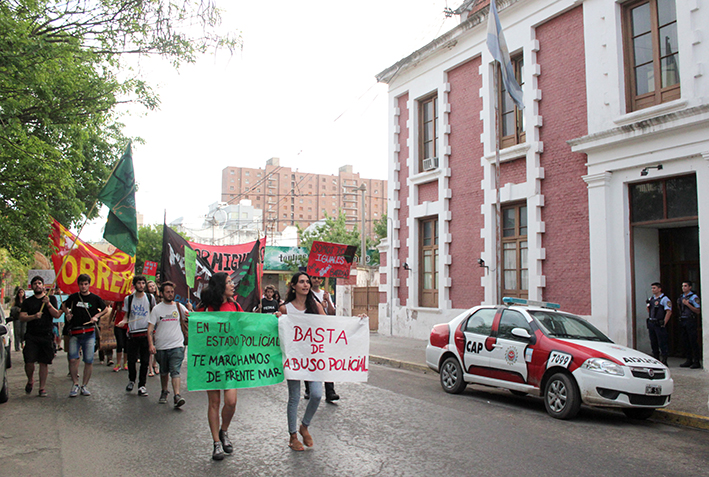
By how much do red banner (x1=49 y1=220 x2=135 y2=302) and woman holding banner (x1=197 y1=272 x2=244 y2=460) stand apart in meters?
6.28

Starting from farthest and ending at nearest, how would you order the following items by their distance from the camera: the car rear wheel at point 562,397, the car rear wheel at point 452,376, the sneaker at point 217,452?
the car rear wheel at point 452,376
the car rear wheel at point 562,397
the sneaker at point 217,452

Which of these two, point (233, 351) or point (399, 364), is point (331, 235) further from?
point (233, 351)

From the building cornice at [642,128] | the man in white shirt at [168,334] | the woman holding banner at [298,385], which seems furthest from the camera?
the building cornice at [642,128]

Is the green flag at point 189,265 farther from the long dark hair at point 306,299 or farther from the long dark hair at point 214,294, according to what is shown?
the long dark hair at point 306,299

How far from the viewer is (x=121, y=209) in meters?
10.4

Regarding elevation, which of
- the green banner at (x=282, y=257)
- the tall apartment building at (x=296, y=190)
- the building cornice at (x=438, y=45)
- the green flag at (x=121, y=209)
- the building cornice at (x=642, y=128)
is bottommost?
the green flag at (x=121, y=209)

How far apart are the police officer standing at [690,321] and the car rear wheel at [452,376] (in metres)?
5.45

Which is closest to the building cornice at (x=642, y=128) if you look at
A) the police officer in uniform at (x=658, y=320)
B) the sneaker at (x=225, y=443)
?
the police officer in uniform at (x=658, y=320)

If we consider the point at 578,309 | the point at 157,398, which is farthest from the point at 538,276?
the point at 157,398

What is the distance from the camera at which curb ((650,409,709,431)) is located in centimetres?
779

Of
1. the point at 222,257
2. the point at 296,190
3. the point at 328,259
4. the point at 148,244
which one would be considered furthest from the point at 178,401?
the point at 296,190

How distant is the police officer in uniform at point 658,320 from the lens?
11820 millimetres

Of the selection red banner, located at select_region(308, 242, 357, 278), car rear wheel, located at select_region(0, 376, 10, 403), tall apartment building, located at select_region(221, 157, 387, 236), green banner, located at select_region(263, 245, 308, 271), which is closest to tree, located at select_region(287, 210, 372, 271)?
green banner, located at select_region(263, 245, 308, 271)

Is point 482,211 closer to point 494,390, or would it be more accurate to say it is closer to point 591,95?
point 591,95
